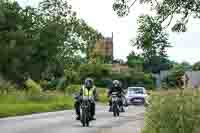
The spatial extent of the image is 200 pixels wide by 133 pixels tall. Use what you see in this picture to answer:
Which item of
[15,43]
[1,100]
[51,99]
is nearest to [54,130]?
[1,100]

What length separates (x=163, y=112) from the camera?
531 inches

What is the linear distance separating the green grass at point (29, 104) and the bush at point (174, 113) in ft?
60.0

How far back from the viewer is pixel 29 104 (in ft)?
134

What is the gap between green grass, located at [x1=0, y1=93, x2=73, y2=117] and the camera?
34.3 metres

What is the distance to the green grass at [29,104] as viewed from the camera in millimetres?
34303

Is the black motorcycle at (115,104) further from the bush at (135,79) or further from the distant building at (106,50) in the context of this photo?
the distant building at (106,50)

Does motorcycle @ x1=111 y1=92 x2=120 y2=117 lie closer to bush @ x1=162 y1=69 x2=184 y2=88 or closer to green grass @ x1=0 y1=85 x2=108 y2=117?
bush @ x1=162 y1=69 x2=184 y2=88

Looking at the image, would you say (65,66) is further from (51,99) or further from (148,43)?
(148,43)

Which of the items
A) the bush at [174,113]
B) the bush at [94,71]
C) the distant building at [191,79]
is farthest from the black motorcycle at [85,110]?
the bush at [94,71]

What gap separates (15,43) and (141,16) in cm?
4983

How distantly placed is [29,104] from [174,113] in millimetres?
28343

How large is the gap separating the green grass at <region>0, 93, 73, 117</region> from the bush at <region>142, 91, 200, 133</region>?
1828cm

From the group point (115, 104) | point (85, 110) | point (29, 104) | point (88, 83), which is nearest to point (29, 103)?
point (29, 104)

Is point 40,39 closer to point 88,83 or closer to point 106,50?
point 106,50
